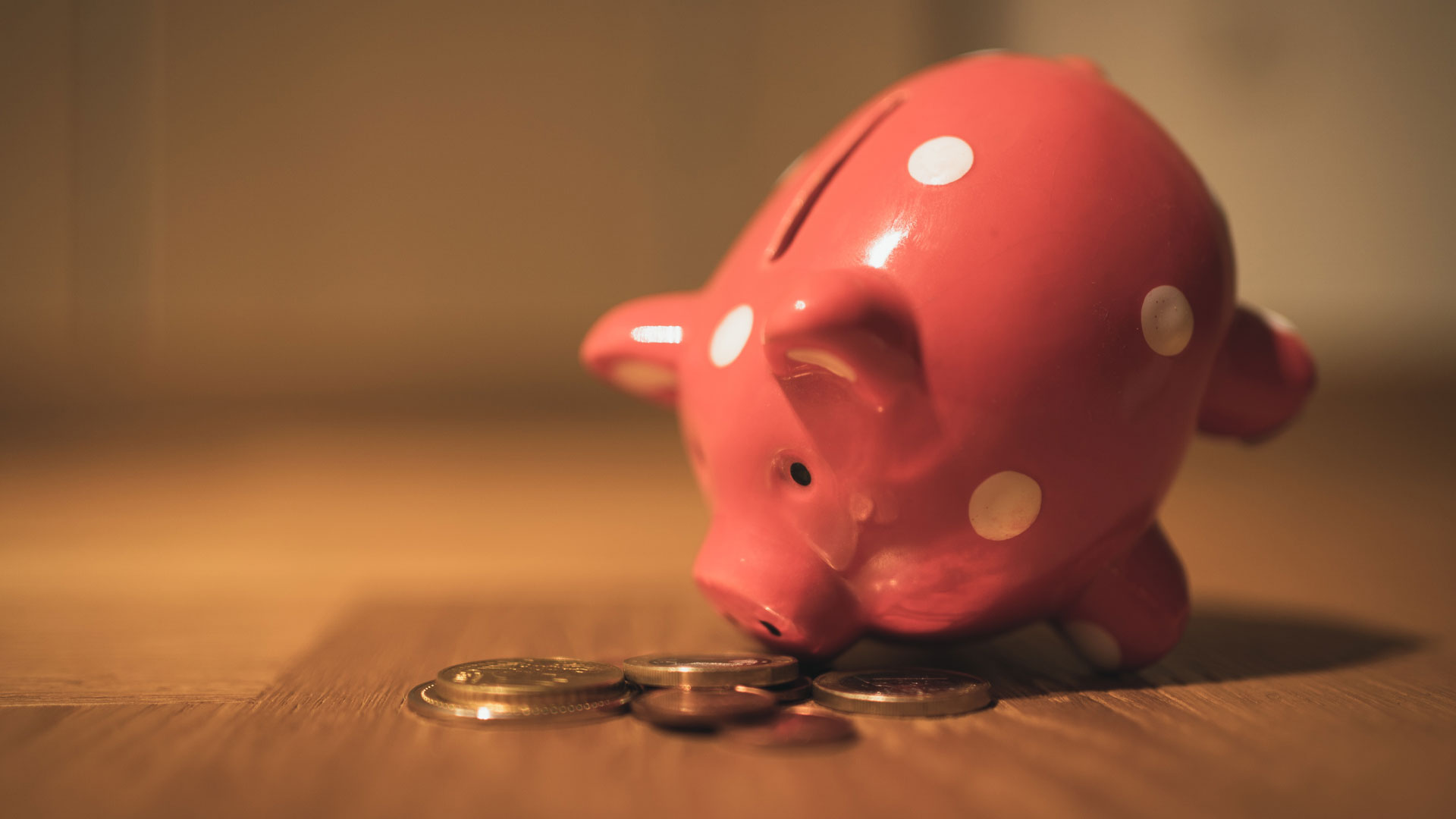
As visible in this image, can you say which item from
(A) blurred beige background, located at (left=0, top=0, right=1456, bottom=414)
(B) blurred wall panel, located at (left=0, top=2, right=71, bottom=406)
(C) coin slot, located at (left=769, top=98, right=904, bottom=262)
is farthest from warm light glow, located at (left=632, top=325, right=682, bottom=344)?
(B) blurred wall panel, located at (left=0, top=2, right=71, bottom=406)

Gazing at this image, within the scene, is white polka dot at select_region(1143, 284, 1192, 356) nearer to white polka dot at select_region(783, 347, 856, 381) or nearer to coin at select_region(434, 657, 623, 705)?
white polka dot at select_region(783, 347, 856, 381)

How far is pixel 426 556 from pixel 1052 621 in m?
0.64

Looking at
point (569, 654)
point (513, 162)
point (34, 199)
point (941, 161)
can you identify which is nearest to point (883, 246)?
point (941, 161)

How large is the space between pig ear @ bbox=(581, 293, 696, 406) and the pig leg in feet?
0.86

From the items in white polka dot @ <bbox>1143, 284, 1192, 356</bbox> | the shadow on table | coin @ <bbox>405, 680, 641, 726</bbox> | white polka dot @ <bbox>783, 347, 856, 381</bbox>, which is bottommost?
the shadow on table

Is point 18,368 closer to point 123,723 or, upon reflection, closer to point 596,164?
point 596,164

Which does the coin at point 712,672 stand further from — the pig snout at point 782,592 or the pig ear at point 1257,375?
the pig ear at point 1257,375

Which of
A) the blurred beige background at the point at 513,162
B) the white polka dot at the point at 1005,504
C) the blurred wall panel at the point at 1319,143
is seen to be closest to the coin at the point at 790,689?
the white polka dot at the point at 1005,504

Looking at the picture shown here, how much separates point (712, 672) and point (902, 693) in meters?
0.09

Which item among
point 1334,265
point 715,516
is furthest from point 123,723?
Result: point 1334,265

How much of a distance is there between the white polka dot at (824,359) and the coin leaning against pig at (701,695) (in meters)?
0.14

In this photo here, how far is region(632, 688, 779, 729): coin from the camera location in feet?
1.56

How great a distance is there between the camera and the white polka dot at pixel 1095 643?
59 centimetres

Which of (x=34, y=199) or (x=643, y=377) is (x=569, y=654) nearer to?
(x=643, y=377)
